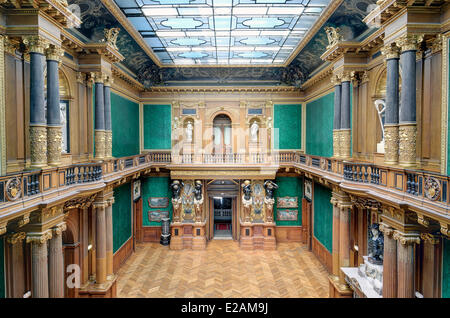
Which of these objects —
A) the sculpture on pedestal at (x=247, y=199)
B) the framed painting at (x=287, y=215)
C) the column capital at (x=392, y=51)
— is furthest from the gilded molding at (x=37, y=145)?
the framed painting at (x=287, y=215)

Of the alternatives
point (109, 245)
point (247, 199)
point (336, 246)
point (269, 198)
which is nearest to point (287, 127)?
point (269, 198)

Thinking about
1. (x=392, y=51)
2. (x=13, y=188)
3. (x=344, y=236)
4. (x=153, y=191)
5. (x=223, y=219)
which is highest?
(x=392, y=51)

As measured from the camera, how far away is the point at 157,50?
41.5 feet

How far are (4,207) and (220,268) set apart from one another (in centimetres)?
926

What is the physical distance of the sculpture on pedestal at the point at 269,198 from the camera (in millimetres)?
14727

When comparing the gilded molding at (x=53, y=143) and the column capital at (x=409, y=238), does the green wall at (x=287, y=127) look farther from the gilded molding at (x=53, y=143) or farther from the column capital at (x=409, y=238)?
the gilded molding at (x=53, y=143)

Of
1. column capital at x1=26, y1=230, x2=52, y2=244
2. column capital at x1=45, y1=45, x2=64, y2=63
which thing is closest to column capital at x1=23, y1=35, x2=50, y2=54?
column capital at x1=45, y1=45, x2=64, y2=63

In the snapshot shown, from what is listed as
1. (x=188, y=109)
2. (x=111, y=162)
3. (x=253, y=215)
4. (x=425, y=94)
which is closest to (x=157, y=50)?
(x=188, y=109)

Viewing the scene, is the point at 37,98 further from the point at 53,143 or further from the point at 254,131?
the point at 254,131

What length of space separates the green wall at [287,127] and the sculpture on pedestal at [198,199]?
4.79 meters

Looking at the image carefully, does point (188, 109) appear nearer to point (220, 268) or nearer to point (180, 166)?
point (180, 166)

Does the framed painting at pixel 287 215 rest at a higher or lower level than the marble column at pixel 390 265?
lower

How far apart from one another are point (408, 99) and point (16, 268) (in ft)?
30.8

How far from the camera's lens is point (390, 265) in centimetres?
621
